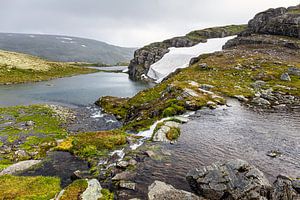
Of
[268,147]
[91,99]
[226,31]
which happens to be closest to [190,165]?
[268,147]

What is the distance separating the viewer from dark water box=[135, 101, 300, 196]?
2195 cm

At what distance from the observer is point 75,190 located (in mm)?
19078

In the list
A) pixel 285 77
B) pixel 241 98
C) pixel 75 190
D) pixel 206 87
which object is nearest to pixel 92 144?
pixel 75 190

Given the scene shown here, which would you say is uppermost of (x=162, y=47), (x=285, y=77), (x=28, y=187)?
(x=162, y=47)

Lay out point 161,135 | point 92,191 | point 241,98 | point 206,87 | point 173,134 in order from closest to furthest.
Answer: point 92,191, point 161,135, point 173,134, point 241,98, point 206,87

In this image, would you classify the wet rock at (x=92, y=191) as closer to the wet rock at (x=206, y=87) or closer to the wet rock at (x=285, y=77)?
the wet rock at (x=206, y=87)

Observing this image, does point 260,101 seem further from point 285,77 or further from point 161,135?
point 161,135

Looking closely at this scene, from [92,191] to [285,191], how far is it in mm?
14088

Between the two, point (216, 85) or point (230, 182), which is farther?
point (216, 85)

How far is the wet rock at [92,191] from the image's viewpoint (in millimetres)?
18453

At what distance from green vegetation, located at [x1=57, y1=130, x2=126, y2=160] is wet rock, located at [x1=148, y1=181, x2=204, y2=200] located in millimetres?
10178

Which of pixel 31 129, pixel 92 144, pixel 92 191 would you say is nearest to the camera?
pixel 92 191

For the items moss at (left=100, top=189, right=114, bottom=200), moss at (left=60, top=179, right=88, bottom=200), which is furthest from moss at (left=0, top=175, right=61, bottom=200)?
moss at (left=100, top=189, right=114, bottom=200)

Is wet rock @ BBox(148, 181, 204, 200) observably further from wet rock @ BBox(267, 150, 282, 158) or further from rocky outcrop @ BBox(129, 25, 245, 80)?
rocky outcrop @ BBox(129, 25, 245, 80)
